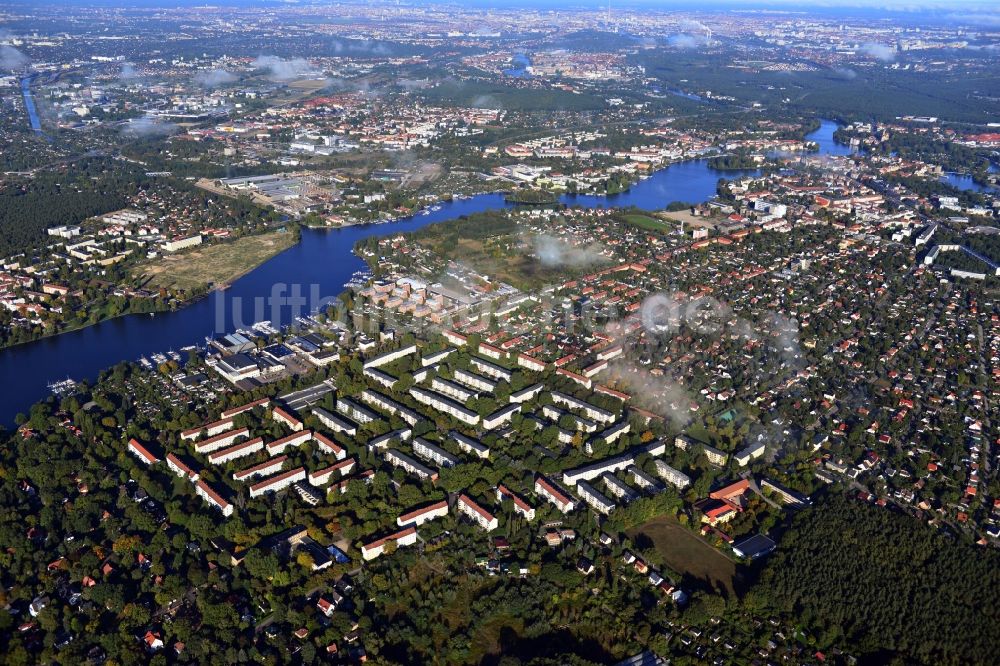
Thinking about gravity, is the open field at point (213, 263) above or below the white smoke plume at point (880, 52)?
below

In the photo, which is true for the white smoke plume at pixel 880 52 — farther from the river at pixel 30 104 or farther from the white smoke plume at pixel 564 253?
the river at pixel 30 104

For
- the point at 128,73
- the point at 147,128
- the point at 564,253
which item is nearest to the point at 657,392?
the point at 564,253

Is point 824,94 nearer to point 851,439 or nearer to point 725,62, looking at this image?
point 725,62

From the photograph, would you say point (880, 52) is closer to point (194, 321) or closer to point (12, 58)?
point (12, 58)

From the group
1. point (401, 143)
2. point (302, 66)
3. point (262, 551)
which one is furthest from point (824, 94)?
point (262, 551)

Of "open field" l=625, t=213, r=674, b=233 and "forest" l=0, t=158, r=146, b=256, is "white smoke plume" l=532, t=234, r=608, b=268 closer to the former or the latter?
"open field" l=625, t=213, r=674, b=233

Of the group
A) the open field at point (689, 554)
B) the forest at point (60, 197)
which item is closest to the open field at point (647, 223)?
the open field at point (689, 554)
